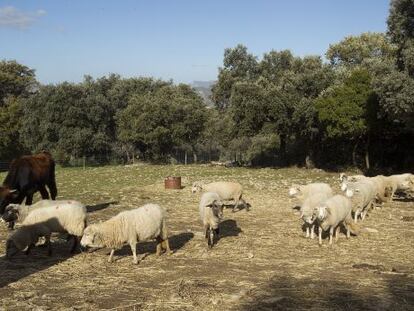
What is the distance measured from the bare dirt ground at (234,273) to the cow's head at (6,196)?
0.89 m

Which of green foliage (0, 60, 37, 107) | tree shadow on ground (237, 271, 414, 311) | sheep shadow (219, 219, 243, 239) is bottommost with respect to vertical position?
tree shadow on ground (237, 271, 414, 311)

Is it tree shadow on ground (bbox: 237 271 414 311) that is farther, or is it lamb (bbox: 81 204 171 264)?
lamb (bbox: 81 204 171 264)

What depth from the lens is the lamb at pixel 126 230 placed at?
11.4 m

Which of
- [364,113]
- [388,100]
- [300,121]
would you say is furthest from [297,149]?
[388,100]

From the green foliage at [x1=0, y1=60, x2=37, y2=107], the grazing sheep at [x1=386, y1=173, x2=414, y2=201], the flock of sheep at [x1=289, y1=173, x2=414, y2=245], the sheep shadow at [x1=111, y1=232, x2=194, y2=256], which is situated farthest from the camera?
the green foliage at [x1=0, y1=60, x2=37, y2=107]

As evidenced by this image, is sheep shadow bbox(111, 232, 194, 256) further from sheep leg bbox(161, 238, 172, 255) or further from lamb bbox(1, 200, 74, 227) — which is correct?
lamb bbox(1, 200, 74, 227)

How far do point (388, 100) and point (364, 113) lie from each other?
742 cm

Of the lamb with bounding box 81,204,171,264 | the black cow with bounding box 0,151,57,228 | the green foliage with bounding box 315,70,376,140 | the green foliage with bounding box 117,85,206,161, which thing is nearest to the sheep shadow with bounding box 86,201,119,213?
the black cow with bounding box 0,151,57,228

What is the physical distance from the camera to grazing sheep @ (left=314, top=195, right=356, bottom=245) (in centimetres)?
1340

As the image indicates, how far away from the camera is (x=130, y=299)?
888 cm

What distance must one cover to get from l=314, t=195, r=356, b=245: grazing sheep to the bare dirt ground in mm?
430

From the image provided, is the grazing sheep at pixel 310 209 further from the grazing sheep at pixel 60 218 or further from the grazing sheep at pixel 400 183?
the grazing sheep at pixel 400 183

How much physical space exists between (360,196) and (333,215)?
11.6ft

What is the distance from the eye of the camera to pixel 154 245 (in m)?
13.5
